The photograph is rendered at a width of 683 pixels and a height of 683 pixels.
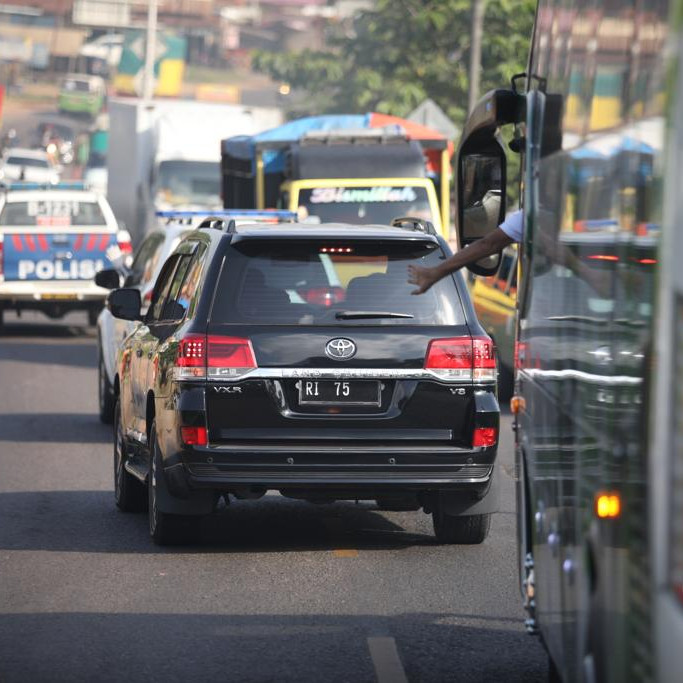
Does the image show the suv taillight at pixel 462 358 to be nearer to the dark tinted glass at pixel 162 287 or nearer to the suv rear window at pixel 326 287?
the suv rear window at pixel 326 287

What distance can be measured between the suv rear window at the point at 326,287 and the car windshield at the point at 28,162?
57.9m

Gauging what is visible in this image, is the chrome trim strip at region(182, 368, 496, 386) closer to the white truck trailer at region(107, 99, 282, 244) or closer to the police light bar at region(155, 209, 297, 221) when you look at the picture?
the police light bar at region(155, 209, 297, 221)

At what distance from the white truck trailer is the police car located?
8.00m

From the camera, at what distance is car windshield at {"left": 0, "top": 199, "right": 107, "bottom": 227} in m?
25.2

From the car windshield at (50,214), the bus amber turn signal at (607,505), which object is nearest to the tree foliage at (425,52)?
the car windshield at (50,214)

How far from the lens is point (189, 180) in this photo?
114 feet

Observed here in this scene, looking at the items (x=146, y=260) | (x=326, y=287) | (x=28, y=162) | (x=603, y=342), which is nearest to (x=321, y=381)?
(x=326, y=287)

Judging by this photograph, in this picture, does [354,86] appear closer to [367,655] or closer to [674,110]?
[367,655]

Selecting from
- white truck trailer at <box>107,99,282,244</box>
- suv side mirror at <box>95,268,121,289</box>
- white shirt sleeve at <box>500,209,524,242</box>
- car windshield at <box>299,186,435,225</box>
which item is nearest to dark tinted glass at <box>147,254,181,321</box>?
suv side mirror at <box>95,268,121,289</box>

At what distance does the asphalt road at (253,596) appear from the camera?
7012 mm

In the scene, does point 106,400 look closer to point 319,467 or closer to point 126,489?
point 126,489

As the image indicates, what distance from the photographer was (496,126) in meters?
7.30

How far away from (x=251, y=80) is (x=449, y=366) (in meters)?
120

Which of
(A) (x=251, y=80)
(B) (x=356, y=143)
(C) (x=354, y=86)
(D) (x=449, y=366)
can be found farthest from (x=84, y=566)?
(A) (x=251, y=80)
